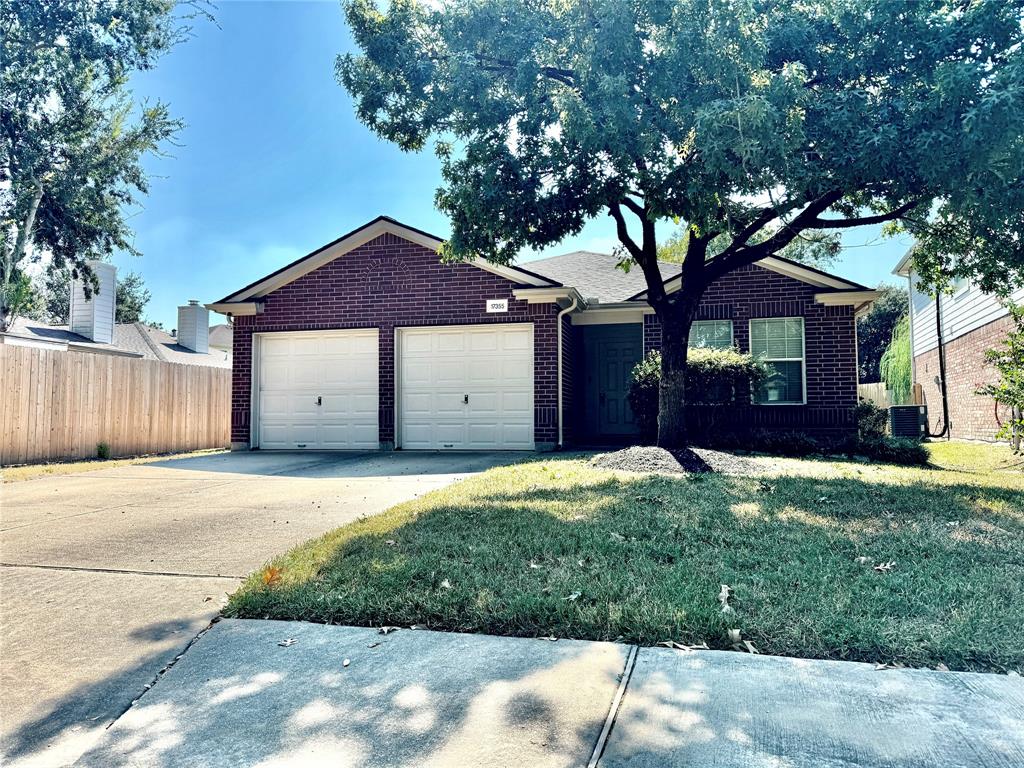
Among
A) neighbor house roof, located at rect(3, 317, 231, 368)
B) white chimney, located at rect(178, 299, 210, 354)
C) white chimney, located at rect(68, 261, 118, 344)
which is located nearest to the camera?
neighbor house roof, located at rect(3, 317, 231, 368)

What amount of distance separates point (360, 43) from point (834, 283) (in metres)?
9.24

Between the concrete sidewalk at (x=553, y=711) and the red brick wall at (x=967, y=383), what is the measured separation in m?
13.3

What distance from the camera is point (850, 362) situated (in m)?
12.5

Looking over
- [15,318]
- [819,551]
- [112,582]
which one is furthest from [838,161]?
[15,318]

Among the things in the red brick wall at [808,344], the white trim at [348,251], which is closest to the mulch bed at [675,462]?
the red brick wall at [808,344]

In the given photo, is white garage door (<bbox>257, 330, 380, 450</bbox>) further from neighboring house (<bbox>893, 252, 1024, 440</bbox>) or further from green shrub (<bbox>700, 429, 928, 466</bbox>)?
neighboring house (<bbox>893, 252, 1024, 440</bbox>)

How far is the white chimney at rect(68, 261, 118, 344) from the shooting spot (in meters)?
20.6

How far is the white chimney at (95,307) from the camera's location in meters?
20.6

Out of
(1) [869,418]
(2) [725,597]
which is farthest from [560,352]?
(2) [725,597]

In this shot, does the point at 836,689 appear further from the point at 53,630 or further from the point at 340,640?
the point at 53,630

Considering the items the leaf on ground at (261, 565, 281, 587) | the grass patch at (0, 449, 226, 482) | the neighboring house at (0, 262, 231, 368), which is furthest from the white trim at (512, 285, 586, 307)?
the neighboring house at (0, 262, 231, 368)

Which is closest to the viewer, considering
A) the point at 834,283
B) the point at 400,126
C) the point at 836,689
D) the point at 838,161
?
the point at 836,689

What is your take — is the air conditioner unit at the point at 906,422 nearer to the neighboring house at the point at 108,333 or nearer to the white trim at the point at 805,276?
the white trim at the point at 805,276

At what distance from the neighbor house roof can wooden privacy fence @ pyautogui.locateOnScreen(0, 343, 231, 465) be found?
3.28m
